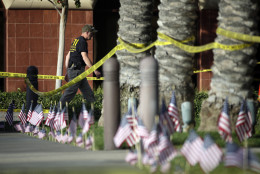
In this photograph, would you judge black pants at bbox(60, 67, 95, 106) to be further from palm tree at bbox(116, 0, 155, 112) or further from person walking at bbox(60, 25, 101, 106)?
palm tree at bbox(116, 0, 155, 112)

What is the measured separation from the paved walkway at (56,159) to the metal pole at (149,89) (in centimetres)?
65

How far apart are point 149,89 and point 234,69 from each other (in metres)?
3.31

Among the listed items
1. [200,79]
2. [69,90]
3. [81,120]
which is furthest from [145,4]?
[200,79]

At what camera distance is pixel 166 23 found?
1460 centimetres

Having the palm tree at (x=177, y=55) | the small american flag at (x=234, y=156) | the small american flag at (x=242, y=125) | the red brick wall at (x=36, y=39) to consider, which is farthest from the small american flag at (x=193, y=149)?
the red brick wall at (x=36, y=39)

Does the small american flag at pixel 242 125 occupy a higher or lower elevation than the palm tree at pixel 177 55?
lower

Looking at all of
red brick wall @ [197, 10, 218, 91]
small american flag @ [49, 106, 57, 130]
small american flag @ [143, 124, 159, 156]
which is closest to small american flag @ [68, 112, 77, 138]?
small american flag @ [49, 106, 57, 130]

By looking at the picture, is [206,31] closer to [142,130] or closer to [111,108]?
[111,108]

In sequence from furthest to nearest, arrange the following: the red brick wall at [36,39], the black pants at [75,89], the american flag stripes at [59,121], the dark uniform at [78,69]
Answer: the red brick wall at [36,39] → the dark uniform at [78,69] → the black pants at [75,89] → the american flag stripes at [59,121]

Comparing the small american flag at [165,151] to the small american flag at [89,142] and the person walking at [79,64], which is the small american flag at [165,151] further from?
the person walking at [79,64]

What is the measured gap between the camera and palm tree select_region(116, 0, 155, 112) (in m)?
15.6

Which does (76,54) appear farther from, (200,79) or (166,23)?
(200,79)

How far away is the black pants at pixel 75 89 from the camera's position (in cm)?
1653

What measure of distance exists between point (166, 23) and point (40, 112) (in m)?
2.98
